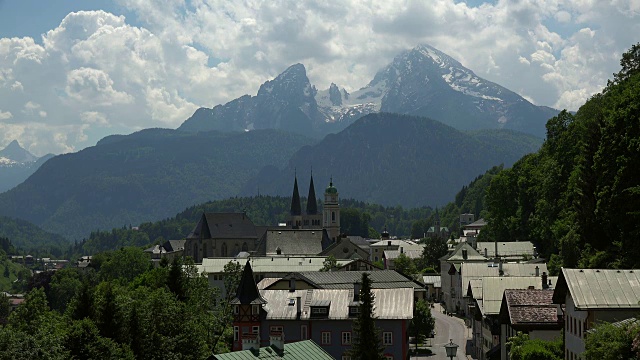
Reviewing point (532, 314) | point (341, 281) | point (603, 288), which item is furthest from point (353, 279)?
point (603, 288)

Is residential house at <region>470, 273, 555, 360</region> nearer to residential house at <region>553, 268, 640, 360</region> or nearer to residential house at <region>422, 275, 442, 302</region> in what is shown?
residential house at <region>553, 268, 640, 360</region>

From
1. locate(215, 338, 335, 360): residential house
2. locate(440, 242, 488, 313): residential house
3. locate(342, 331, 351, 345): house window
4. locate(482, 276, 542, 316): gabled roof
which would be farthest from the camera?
locate(440, 242, 488, 313): residential house

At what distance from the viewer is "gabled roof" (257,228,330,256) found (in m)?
188

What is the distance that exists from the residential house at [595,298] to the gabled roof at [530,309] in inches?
385

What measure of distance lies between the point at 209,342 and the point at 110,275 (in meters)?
107

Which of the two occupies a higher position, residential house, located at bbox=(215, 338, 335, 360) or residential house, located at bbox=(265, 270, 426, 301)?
residential house, located at bbox=(265, 270, 426, 301)

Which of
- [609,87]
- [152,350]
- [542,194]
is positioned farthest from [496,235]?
[152,350]

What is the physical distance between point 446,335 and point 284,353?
47484mm

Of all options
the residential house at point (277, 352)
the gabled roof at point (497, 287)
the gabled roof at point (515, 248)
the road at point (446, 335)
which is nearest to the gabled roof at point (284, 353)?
the residential house at point (277, 352)

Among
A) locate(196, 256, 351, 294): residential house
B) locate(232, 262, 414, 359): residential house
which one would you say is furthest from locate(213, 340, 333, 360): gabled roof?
locate(196, 256, 351, 294): residential house

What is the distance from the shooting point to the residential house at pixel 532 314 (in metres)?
58.9

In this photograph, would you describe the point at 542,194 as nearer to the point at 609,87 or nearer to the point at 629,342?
the point at 609,87

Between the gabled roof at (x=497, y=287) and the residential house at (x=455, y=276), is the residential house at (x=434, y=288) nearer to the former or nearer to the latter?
the residential house at (x=455, y=276)

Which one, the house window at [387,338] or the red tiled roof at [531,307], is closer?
the red tiled roof at [531,307]
